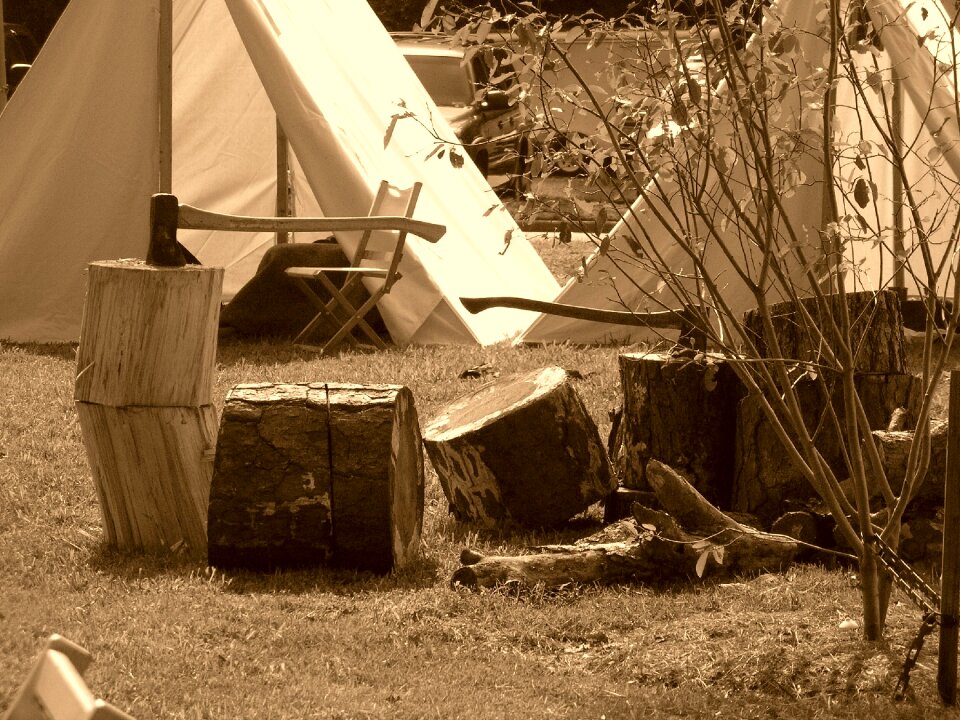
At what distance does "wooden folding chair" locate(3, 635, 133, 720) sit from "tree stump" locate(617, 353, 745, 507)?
12.3 feet

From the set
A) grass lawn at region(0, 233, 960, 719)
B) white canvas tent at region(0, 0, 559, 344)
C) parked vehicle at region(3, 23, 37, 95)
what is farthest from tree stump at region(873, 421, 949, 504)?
parked vehicle at region(3, 23, 37, 95)

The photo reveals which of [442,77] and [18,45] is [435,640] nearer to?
[442,77]

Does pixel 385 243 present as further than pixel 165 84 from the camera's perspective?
Yes

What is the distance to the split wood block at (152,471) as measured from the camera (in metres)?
4.88

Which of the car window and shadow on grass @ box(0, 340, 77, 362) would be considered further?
the car window

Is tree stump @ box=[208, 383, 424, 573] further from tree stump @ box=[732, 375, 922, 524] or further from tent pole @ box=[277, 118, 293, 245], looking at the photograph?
tent pole @ box=[277, 118, 293, 245]

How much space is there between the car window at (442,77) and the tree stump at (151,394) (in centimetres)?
1135

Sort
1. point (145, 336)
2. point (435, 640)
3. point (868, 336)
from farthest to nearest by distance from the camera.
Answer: point (868, 336), point (145, 336), point (435, 640)

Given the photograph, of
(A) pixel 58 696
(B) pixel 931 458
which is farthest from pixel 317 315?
(A) pixel 58 696

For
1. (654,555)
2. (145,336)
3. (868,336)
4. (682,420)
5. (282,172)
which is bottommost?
(654,555)

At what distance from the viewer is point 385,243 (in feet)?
29.9

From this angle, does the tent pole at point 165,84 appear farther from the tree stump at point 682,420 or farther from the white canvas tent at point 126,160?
the tree stump at point 682,420

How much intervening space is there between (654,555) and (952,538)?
1.46m

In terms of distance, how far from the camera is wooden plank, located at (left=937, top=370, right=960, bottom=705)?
3418 millimetres
